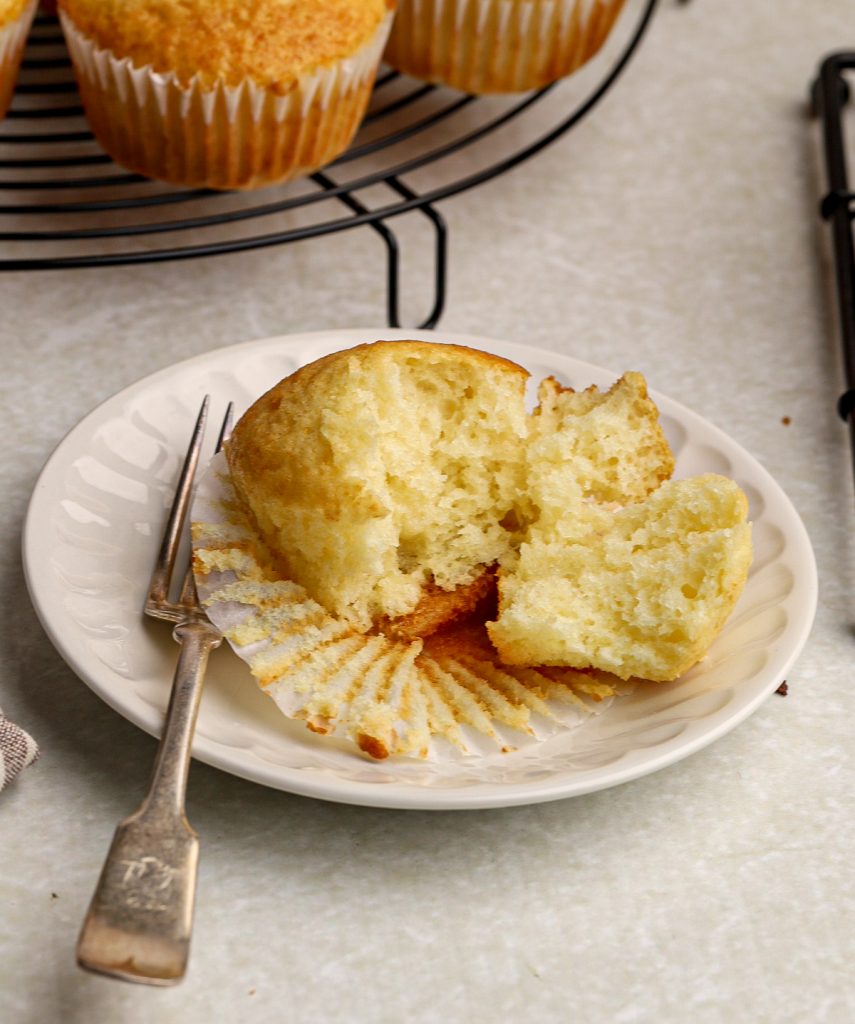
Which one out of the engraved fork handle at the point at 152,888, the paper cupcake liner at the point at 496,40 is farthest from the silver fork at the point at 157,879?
the paper cupcake liner at the point at 496,40

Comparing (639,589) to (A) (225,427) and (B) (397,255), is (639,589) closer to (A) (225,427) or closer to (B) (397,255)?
(A) (225,427)

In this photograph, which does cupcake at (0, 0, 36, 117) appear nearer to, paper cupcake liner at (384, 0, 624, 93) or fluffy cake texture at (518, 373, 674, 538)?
paper cupcake liner at (384, 0, 624, 93)

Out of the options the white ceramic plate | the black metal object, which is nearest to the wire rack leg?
the white ceramic plate

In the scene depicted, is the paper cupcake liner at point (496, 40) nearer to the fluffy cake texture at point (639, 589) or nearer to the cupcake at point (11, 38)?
the cupcake at point (11, 38)

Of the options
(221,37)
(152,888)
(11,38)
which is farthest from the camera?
(11,38)

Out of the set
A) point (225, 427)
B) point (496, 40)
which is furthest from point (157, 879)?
point (496, 40)

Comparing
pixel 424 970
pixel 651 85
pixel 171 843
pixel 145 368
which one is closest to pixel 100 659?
pixel 171 843
